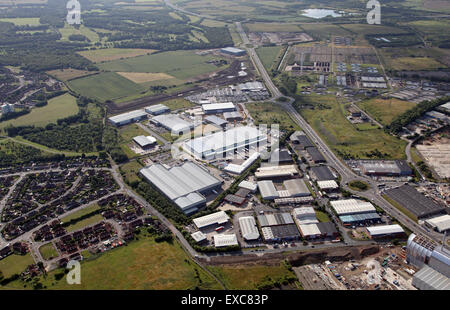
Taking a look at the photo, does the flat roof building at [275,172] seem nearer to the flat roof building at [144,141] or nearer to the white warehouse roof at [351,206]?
the white warehouse roof at [351,206]

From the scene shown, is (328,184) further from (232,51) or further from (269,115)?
(232,51)

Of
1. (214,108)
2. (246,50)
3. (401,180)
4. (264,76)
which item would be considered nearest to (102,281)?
(401,180)

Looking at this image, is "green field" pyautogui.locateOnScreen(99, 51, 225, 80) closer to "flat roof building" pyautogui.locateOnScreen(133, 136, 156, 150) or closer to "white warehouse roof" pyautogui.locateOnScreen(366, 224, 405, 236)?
"flat roof building" pyautogui.locateOnScreen(133, 136, 156, 150)

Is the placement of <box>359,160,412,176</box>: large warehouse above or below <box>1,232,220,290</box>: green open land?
above

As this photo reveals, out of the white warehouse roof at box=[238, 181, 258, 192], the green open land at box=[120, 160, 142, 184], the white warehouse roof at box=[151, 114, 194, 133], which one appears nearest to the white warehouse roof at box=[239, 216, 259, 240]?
the white warehouse roof at box=[238, 181, 258, 192]

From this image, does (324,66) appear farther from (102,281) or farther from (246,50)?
(102,281)

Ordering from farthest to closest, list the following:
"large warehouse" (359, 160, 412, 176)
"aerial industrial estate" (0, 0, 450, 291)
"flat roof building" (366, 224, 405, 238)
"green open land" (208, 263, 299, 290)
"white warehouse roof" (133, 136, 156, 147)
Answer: "white warehouse roof" (133, 136, 156, 147)
"large warehouse" (359, 160, 412, 176)
"flat roof building" (366, 224, 405, 238)
"aerial industrial estate" (0, 0, 450, 291)
"green open land" (208, 263, 299, 290)
